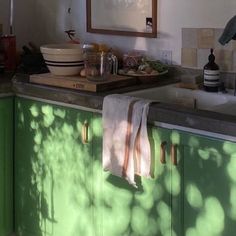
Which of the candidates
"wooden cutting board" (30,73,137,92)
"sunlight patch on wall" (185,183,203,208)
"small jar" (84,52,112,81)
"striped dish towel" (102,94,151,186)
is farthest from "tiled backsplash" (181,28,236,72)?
"sunlight patch on wall" (185,183,203,208)

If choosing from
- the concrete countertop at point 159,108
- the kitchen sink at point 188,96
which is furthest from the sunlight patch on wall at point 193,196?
the kitchen sink at point 188,96

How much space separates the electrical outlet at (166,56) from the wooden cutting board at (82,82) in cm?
28

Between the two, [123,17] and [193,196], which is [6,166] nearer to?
[123,17]

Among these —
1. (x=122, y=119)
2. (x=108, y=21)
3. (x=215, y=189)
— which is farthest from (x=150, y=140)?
(x=108, y=21)

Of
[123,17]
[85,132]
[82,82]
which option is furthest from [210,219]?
[123,17]

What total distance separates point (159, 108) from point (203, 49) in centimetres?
71

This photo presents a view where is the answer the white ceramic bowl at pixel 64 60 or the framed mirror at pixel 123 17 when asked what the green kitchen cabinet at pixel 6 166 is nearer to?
the white ceramic bowl at pixel 64 60

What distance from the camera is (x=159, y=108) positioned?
229 cm

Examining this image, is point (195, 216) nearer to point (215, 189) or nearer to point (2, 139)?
point (215, 189)

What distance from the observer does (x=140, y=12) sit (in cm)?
306

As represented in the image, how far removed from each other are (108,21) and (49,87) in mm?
672

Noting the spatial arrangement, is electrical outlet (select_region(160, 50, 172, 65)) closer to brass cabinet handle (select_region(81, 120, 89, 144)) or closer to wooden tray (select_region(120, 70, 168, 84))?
wooden tray (select_region(120, 70, 168, 84))

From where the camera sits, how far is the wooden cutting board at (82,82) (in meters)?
2.63

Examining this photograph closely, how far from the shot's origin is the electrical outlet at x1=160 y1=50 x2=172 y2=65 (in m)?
3.02
